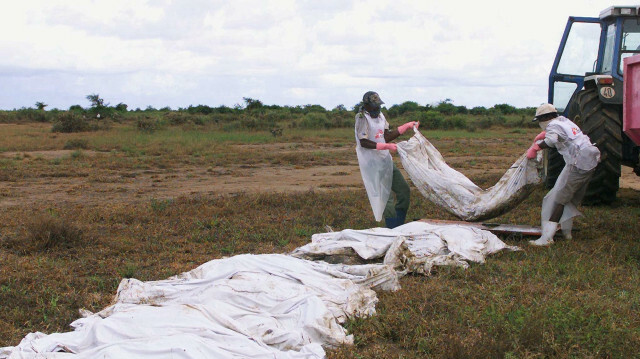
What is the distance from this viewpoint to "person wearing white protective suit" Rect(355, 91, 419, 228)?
264 inches

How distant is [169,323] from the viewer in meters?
3.55

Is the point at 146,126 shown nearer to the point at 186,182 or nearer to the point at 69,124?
the point at 69,124

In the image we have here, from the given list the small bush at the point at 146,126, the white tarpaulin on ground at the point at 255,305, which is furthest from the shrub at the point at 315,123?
the white tarpaulin on ground at the point at 255,305

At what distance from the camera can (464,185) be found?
679 centimetres

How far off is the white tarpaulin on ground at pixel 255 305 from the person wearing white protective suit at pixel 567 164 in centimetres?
97

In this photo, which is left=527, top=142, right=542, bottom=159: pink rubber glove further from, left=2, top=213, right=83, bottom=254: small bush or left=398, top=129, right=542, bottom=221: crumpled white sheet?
left=2, top=213, right=83, bottom=254: small bush

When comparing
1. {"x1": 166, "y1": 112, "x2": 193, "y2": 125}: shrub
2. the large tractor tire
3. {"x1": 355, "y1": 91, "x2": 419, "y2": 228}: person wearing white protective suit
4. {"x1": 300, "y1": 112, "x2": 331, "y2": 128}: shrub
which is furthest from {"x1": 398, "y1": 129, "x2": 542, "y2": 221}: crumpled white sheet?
{"x1": 166, "y1": 112, "x2": 193, "y2": 125}: shrub

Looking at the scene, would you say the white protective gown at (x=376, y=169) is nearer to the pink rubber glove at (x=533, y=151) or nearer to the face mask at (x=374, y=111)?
the face mask at (x=374, y=111)

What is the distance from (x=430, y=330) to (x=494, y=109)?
42.3 meters

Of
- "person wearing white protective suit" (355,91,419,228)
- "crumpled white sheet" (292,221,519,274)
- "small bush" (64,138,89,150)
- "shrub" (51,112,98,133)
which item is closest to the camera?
"crumpled white sheet" (292,221,519,274)

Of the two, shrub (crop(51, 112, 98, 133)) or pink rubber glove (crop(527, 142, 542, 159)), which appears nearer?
pink rubber glove (crop(527, 142, 542, 159))

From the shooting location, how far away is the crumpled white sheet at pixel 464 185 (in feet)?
21.1

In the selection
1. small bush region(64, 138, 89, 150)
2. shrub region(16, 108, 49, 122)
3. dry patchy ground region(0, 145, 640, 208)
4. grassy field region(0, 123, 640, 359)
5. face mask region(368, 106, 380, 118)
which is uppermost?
face mask region(368, 106, 380, 118)

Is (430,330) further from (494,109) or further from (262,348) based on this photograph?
(494,109)
